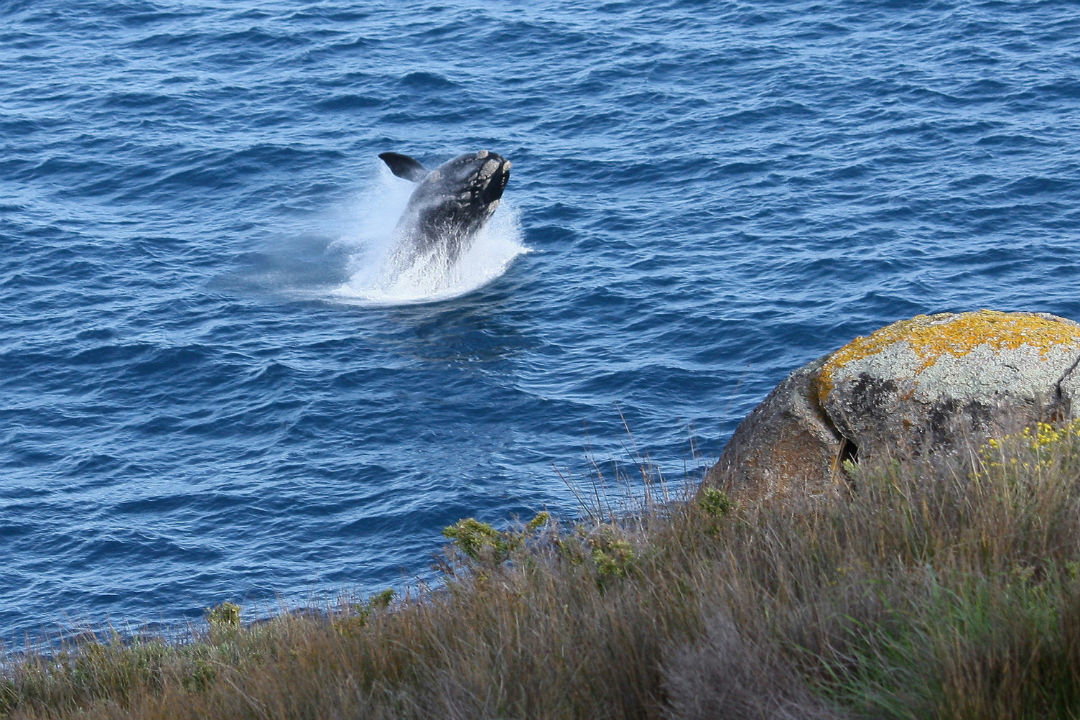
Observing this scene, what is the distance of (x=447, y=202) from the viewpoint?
957 inches

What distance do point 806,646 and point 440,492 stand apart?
11.9 meters

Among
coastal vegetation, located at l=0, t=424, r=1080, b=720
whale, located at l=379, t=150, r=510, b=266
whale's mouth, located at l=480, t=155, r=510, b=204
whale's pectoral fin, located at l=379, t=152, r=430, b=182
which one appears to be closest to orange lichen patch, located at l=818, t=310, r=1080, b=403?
coastal vegetation, located at l=0, t=424, r=1080, b=720

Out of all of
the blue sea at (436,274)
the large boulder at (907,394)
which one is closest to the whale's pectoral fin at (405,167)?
the blue sea at (436,274)

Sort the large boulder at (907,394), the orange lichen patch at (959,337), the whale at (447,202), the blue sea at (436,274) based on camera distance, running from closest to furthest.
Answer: the large boulder at (907,394) → the orange lichen patch at (959,337) → the blue sea at (436,274) → the whale at (447,202)

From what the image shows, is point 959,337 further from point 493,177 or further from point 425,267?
point 425,267

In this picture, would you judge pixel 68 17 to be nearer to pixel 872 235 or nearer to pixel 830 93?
pixel 830 93

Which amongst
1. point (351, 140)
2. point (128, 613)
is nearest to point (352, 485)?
point (128, 613)

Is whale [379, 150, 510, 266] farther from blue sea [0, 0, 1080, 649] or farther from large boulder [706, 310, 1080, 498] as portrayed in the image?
large boulder [706, 310, 1080, 498]

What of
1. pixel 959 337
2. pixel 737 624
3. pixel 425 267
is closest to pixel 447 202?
pixel 425 267

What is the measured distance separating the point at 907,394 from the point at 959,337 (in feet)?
1.99

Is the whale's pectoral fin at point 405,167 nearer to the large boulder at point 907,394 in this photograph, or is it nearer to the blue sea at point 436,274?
the blue sea at point 436,274

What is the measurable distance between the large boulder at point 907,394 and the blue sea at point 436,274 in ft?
4.41

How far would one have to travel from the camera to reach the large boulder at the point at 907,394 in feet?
30.7

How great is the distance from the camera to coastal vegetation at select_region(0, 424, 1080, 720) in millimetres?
5113
